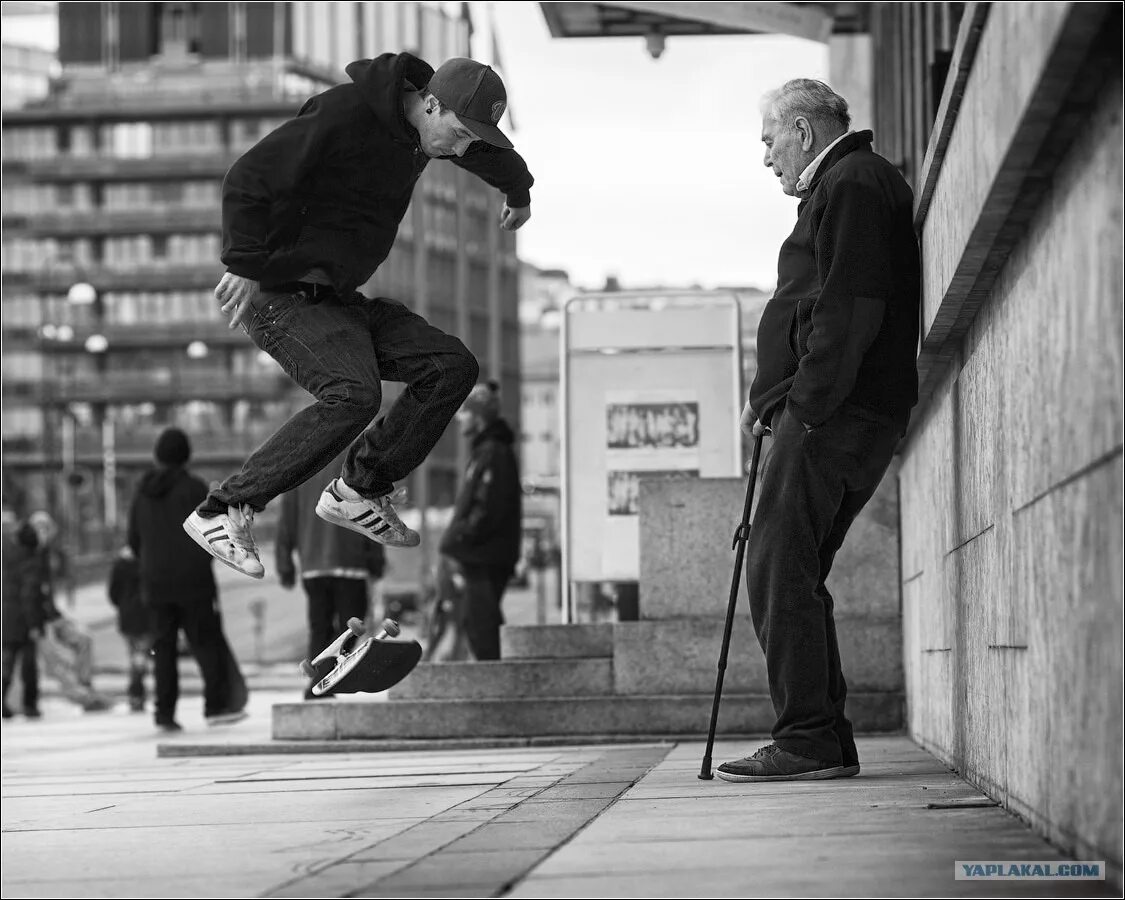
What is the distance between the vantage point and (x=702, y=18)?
13.5 meters

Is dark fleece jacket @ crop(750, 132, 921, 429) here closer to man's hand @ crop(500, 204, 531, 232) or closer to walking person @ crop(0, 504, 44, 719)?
man's hand @ crop(500, 204, 531, 232)

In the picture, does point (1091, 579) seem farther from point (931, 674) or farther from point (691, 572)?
point (691, 572)

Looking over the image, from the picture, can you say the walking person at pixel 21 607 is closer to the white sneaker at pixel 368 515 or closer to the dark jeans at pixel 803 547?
the white sneaker at pixel 368 515

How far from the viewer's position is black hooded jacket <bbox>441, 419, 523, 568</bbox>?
1207 centimetres

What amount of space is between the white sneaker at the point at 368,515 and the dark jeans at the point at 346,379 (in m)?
0.15

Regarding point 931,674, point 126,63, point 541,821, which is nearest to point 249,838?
point 541,821

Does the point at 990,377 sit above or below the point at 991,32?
below

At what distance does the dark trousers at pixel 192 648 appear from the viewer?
12984 mm

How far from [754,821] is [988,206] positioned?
1.41 metres

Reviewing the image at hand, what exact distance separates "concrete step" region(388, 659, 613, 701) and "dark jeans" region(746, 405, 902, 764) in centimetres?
430

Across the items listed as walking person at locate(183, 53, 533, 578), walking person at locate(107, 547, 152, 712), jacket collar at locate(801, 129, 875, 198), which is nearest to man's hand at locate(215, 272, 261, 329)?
walking person at locate(183, 53, 533, 578)

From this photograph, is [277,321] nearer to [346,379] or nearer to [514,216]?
[346,379]

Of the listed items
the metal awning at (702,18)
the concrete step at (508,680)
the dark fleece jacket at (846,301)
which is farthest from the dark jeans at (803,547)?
the metal awning at (702,18)

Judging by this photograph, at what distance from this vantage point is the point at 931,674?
704cm
